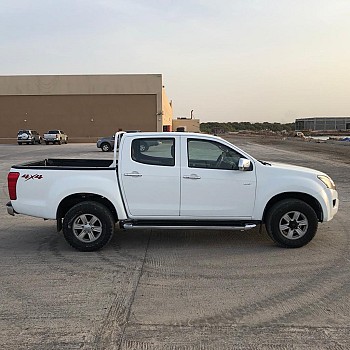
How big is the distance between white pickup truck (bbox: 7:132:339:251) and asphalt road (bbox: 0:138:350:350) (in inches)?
16.4

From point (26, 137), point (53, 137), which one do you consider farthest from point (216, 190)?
point (26, 137)

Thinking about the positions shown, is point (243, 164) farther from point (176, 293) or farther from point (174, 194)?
point (176, 293)

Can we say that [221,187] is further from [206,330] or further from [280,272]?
[206,330]

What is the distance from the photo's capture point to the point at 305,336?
400 centimetres

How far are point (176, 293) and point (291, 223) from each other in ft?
8.46

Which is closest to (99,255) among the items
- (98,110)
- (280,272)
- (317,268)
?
(280,272)

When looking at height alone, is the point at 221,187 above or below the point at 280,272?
above

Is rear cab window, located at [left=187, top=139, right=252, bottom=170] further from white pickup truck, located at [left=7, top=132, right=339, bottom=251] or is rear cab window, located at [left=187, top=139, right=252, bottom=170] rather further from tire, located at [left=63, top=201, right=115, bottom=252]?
tire, located at [left=63, top=201, right=115, bottom=252]

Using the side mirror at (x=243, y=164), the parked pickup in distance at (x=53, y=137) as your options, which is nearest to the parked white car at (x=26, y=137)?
the parked pickup in distance at (x=53, y=137)

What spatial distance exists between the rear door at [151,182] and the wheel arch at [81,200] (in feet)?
1.06

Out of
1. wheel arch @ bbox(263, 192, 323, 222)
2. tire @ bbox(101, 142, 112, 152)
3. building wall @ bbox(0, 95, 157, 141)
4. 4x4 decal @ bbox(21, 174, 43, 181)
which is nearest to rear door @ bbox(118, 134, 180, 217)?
4x4 decal @ bbox(21, 174, 43, 181)

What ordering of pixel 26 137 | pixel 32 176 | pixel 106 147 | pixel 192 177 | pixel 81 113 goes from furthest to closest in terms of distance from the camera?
pixel 81 113
pixel 26 137
pixel 106 147
pixel 32 176
pixel 192 177

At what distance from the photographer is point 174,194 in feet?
21.8

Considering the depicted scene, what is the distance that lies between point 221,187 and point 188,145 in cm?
85
